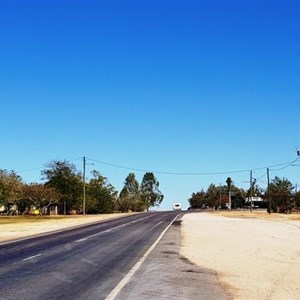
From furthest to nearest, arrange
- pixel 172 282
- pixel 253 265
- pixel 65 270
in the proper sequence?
pixel 253 265, pixel 65 270, pixel 172 282

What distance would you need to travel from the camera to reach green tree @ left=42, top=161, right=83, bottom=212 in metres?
92.2

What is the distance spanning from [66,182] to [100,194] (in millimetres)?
12722

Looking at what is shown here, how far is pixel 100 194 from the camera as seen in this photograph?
4077 inches

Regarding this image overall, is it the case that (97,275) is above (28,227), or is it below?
below

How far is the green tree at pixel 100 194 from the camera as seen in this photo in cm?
10157

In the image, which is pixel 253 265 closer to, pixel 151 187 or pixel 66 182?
pixel 66 182

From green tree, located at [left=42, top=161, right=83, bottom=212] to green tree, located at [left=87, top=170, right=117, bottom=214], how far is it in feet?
20.4

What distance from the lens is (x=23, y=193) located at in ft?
261

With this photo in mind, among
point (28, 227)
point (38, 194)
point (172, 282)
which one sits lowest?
point (172, 282)

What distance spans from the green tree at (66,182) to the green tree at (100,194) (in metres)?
6.22

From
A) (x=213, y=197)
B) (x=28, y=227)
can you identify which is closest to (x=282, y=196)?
(x=28, y=227)

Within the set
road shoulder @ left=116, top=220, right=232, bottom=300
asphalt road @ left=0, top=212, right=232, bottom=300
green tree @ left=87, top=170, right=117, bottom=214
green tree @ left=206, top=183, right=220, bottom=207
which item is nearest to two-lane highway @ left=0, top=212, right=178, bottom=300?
asphalt road @ left=0, top=212, right=232, bottom=300

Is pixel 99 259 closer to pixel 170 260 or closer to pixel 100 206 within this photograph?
pixel 170 260

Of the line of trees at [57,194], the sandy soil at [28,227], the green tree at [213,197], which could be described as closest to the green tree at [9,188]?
the line of trees at [57,194]
